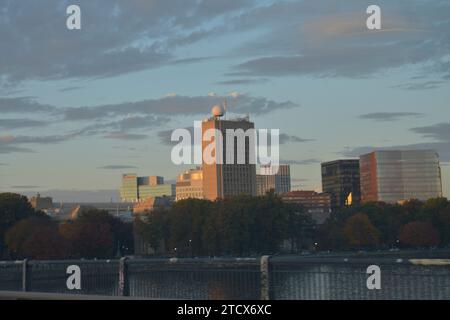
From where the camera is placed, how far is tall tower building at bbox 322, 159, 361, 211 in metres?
152

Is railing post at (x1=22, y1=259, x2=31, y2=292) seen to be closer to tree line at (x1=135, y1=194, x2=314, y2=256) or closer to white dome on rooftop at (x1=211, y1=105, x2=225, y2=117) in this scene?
tree line at (x1=135, y1=194, x2=314, y2=256)

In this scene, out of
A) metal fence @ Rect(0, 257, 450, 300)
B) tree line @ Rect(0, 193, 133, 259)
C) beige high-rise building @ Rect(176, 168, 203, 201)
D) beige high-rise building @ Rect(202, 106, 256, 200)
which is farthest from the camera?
beige high-rise building @ Rect(176, 168, 203, 201)

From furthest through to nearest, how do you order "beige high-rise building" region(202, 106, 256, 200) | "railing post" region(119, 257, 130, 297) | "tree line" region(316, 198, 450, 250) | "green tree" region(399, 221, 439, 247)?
"beige high-rise building" region(202, 106, 256, 200)
"green tree" region(399, 221, 439, 247)
"tree line" region(316, 198, 450, 250)
"railing post" region(119, 257, 130, 297)

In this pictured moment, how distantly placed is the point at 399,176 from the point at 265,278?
14678 cm

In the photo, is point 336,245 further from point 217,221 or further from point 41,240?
point 41,240

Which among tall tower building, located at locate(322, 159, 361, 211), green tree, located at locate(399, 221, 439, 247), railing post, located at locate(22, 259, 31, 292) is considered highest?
tall tower building, located at locate(322, 159, 361, 211)

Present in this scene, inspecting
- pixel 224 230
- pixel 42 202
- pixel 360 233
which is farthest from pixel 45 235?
pixel 42 202

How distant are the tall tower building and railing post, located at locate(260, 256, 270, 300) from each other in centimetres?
13999

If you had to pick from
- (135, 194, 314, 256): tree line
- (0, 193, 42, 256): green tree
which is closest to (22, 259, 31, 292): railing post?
(0, 193, 42, 256): green tree

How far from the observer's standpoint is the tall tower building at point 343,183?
500 ft

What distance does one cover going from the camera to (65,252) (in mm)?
66312

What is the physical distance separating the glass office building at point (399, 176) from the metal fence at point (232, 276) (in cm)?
13400
